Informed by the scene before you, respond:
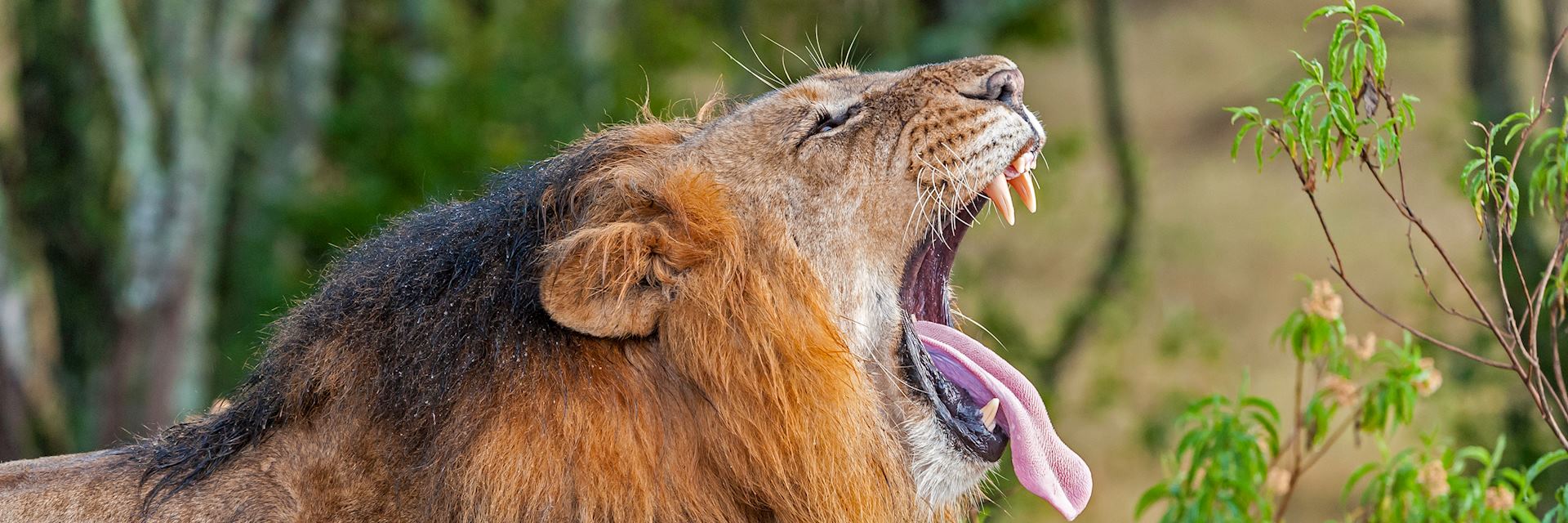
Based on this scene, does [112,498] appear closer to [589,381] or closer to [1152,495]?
[589,381]

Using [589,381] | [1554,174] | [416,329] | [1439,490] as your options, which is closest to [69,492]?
[416,329]

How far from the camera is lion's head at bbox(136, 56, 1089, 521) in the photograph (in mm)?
2836

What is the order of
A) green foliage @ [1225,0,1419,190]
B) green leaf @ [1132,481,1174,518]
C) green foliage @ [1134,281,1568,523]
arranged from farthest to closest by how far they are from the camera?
green leaf @ [1132,481,1174,518], green foliage @ [1134,281,1568,523], green foliage @ [1225,0,1419,190]

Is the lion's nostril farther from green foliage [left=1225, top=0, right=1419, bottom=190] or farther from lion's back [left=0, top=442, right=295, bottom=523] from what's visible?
lion's back [left=0, top=442, right=295, bottom=523]

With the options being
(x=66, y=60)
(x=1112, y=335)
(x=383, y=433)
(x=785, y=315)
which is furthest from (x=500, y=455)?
(x=1112, y=335)

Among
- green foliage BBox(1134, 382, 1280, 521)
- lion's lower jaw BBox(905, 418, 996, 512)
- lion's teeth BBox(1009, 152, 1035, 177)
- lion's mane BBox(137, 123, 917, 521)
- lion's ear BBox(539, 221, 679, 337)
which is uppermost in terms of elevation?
lion's teeth BBox(1009, 152, 1035, 177)

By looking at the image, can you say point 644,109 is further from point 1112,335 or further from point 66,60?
point 1112,335

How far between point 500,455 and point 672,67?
1261 centimetres

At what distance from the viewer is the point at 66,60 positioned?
34.2 feet

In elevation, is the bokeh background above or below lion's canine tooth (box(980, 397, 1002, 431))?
below

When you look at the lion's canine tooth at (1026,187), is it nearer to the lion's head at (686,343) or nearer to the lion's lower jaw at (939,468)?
the lion's head at (686,343)

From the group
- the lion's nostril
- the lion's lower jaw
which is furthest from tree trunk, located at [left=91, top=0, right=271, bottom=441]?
the lion's nostril

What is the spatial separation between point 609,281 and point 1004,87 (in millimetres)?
1019

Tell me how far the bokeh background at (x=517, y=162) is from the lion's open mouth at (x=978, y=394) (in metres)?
2.93
